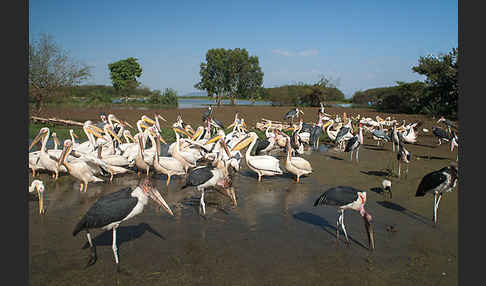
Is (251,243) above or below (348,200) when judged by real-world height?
below

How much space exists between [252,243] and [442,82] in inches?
998

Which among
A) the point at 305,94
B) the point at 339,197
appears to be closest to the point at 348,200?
the point at 339,197

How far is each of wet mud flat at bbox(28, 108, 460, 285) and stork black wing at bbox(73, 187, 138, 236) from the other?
71cm

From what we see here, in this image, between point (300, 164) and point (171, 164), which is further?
point (300, 164)

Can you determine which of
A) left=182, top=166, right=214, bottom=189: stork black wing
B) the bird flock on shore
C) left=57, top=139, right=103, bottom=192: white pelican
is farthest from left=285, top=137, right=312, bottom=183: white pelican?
left=57, top=139, right=103, bottom=192: white pelican

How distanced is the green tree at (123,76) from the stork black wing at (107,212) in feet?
218

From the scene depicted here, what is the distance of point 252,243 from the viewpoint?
5328 millimetres

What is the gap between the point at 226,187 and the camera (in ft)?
22.2

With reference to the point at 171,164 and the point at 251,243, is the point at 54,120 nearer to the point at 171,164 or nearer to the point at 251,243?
the point at 171,164

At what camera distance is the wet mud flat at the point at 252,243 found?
4.36m

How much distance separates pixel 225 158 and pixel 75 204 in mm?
4157

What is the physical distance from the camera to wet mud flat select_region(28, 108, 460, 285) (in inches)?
172

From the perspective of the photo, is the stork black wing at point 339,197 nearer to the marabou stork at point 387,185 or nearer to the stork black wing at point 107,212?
the marabou stork at point 387,185

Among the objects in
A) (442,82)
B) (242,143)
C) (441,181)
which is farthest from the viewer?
(442,82)
